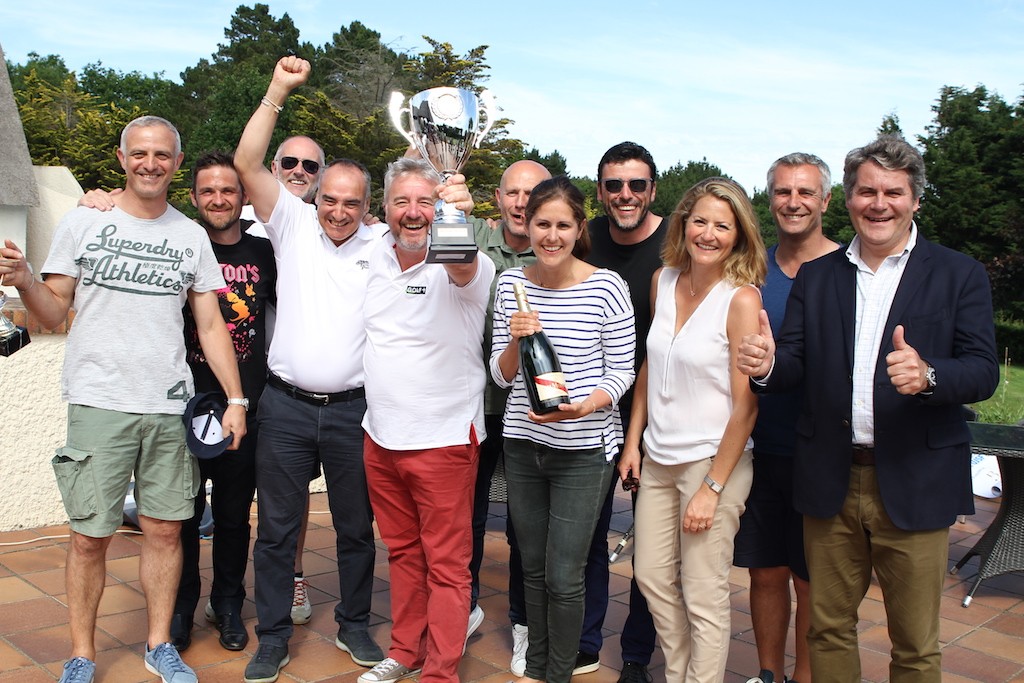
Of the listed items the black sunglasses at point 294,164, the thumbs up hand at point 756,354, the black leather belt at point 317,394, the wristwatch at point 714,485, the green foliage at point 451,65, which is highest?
the green foliage at point 451,65

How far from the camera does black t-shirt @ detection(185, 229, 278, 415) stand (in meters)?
3.76

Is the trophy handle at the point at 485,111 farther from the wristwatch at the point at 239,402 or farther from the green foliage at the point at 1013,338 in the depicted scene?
the green foliage at the point at 1013,338

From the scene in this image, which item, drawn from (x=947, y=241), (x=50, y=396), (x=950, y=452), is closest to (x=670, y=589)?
(x=950, y=452)

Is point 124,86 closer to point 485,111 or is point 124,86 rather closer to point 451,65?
point 451,65

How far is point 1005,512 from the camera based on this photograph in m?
Answer: 4.76

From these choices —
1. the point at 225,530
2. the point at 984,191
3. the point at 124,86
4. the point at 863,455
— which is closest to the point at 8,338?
the point at 225,530

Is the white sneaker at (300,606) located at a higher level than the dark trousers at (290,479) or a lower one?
lower

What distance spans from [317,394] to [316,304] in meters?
0.36

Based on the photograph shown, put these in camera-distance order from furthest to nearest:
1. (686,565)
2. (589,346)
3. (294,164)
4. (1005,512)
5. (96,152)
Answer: (96,152)
(1005,512)
(294,164)
(589,346)
(686,565)

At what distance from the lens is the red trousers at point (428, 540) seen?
336 cm

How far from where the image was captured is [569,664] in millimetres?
3285

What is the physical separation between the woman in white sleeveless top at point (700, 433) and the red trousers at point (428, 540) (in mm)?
688

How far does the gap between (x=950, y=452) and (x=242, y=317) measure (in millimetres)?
2709

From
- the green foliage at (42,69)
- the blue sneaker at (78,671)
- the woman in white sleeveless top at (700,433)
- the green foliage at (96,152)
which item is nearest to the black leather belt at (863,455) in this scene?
the woman in white sleeveless top at (700,433)
